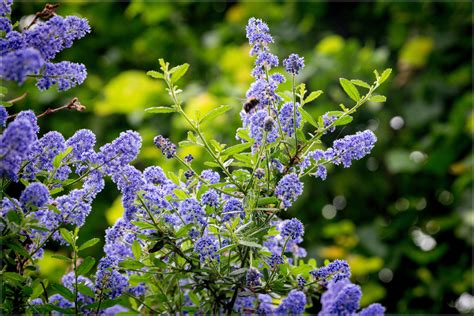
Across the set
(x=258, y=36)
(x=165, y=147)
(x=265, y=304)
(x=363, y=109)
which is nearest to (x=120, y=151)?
(x=165, y=147)

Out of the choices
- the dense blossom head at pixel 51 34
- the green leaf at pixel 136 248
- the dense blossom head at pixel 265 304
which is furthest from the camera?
the dense blossom head at pixel 265 304

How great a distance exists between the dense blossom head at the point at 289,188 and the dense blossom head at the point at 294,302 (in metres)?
0.19

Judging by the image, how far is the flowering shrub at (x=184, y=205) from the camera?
1012mm

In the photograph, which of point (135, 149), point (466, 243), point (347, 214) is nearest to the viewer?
point (135, 149)

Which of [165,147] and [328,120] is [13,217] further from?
[328,120]

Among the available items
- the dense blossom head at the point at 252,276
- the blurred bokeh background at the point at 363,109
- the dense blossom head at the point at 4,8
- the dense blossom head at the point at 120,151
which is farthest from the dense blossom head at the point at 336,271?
the blurred bokeh background at the point at 363,109

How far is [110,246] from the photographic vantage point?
1126 mm

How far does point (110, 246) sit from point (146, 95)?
2.83 metres

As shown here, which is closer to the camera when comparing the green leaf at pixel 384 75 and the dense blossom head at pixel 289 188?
the dense blossom head at pixel 289 188

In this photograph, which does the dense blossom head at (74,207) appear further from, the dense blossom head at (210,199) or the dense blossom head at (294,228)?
the dense blossom head at (294,228)

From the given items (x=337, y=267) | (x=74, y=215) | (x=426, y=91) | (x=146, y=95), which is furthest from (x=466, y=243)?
(x=74, y=215)

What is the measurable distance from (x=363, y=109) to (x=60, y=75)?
3100 millimetres

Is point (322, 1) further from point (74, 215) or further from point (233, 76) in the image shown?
point (74, 215)

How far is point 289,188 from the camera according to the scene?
100cm
